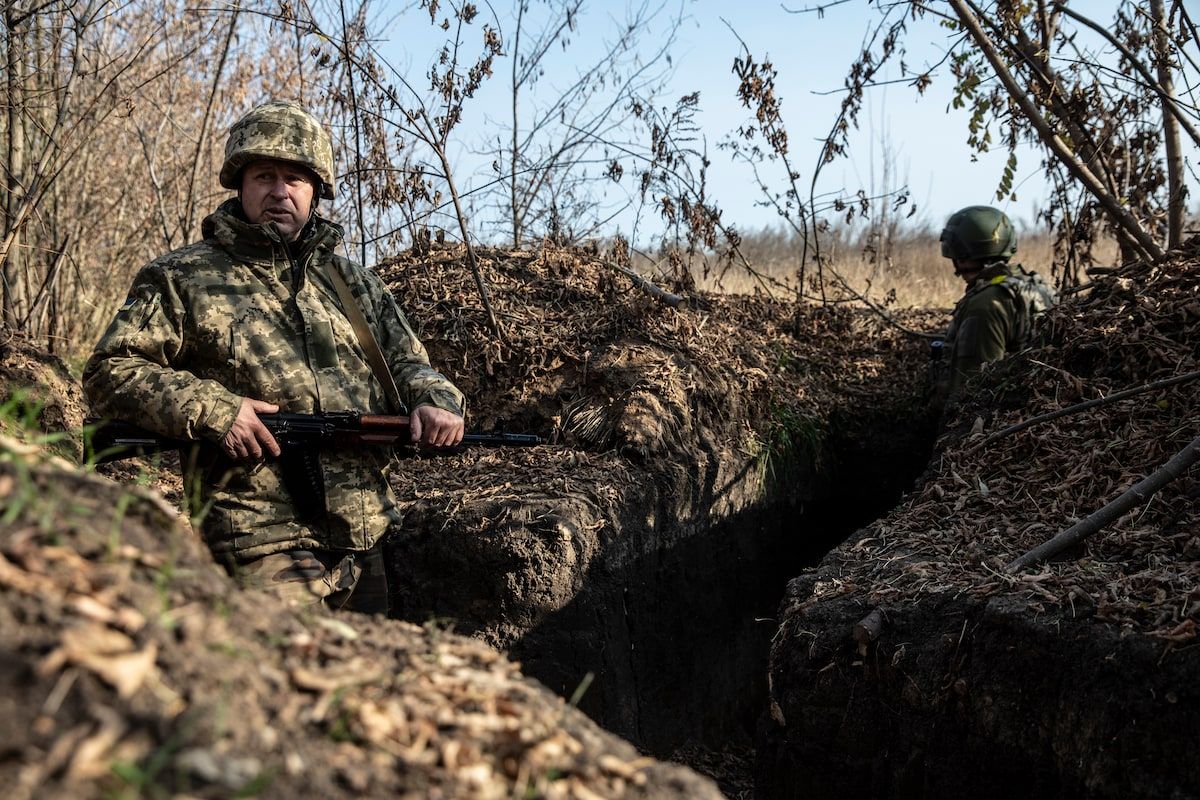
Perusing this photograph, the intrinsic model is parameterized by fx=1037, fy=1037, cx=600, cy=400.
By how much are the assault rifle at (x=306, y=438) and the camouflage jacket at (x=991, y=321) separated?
14.0ft

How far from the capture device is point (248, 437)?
3609 mm

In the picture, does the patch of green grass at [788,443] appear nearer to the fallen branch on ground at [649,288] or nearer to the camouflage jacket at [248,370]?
the fallen branch on ground at [649,288]

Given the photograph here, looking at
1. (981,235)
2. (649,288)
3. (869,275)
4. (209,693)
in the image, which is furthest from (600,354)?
(869,275)

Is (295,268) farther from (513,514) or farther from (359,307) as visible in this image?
(513,514)

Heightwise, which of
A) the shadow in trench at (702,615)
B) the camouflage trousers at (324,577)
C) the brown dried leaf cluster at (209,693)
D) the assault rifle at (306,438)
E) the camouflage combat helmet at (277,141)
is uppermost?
the camouflage combat helmet at (277,141)

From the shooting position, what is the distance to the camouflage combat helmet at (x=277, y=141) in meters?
4.04

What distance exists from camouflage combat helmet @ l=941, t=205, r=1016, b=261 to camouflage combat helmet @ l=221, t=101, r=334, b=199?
4957mm

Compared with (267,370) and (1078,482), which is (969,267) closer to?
(1078,482)

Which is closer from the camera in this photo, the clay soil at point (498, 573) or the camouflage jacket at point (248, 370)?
the clay soil at point (498, 573)

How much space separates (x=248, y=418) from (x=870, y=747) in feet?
8.59

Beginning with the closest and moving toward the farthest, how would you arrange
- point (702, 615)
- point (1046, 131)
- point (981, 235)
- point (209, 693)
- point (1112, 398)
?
point (209, 693) → point (1112, 398) → point (702, 615) → point (1046, 131) → point (981, 235)

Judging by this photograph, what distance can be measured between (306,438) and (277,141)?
1201 mm

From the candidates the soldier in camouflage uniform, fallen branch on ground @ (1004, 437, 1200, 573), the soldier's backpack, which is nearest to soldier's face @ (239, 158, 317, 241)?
the soldier in camouflage uniform

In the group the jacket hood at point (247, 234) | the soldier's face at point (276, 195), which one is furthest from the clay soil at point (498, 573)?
the soldier's face at point (276, 195)
